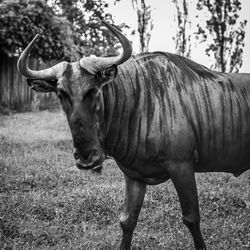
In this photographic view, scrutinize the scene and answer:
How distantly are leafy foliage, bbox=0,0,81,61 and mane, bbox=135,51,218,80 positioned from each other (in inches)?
428

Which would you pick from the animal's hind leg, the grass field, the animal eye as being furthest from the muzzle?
the grass field

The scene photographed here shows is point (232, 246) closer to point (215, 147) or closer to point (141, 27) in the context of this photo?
point (215, 147)

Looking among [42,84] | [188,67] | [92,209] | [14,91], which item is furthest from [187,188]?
[14,91]

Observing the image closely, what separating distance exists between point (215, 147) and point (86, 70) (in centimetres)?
133

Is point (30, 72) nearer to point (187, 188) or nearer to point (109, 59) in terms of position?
point (109, 59)

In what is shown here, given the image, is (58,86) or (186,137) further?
(186,137)

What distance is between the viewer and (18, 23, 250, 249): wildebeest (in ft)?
10.2

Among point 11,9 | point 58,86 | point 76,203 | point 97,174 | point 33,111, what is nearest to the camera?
point 58,86

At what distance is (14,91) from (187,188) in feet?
46.8

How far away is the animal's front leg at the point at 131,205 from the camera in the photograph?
3816 mm

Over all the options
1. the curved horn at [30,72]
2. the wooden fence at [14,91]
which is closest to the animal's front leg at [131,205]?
the curved horn at [30,72]

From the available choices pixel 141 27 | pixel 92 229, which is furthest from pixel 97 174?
pixel 141 27

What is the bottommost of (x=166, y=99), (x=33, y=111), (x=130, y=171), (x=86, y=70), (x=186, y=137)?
(x=33, y=111)

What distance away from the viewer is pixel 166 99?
11.7 feet
